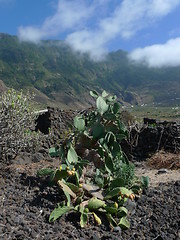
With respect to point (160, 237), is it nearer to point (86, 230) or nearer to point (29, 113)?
point (86, 230)

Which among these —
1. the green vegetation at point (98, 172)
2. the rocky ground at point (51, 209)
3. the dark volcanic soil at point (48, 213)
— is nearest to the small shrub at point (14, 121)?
the rocky ground at point (51, 209)

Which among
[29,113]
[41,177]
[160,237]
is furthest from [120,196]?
[29,113]

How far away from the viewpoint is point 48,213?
3.34 metres

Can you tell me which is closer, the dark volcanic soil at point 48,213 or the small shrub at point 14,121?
the dark volcanic soil at point 48,213

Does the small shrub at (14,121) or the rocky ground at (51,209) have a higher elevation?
the small shrub at (14,121)

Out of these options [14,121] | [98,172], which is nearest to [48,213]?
[98,172]

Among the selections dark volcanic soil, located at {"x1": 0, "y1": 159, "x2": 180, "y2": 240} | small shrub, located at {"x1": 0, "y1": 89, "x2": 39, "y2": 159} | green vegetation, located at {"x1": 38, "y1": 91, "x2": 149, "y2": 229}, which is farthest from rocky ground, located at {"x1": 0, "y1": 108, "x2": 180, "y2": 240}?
small shrub, located at {"x1": 0, "y1": 89, "x2": 39, "y2": 159}

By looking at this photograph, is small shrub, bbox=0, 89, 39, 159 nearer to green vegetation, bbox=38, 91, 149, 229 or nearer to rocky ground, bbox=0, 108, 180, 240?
rocky ground, bbox=0, 108, 180, 240

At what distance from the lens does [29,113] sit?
5.62 meters

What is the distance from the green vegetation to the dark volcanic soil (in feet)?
0.35

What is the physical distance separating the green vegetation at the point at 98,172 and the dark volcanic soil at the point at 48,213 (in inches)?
4.3

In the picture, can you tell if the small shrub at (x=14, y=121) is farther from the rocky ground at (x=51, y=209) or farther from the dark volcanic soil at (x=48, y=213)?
the dark volcanic soil at (x=48, y=213)

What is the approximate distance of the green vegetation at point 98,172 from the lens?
3.48m

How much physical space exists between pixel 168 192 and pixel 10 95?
9.57 ft
